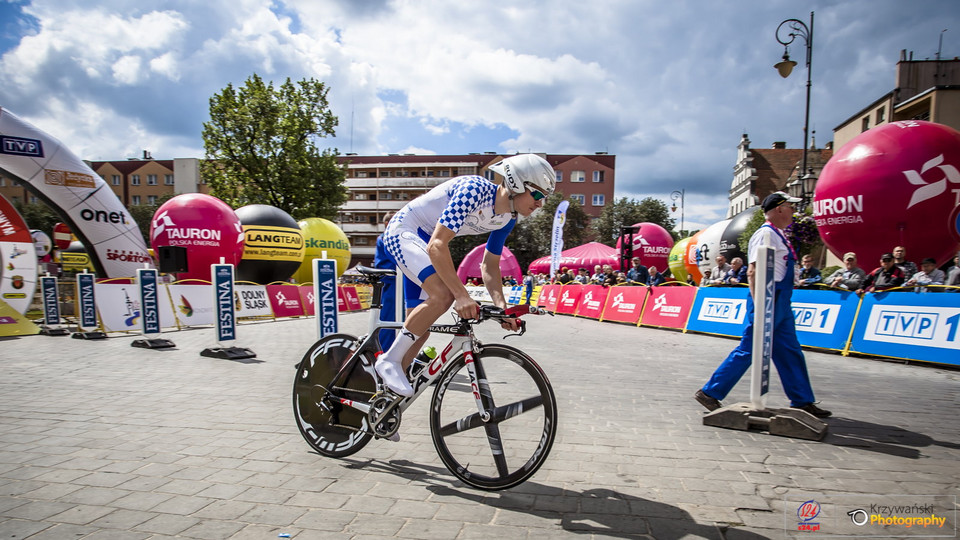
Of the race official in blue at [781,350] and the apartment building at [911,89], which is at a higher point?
the apartment building at [911,89]

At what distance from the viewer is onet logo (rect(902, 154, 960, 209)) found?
1230 centimetres

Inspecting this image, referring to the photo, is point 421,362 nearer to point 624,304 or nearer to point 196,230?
point 624,304

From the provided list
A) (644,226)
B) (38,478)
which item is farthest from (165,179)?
(38,478)

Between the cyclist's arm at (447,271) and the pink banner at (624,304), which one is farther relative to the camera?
the pink banner at (624,304)

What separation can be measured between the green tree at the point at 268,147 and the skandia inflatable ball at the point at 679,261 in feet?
78.9

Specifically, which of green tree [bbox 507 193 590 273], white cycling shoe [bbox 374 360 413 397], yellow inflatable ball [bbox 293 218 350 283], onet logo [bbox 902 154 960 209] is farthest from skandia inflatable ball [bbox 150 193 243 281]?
green tree [bbox 507 193 590 273]

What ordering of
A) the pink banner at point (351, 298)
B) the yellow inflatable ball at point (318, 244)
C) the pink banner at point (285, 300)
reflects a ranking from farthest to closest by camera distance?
the yellow inflatable ball at point (318, 244) < the pink banner at point (351, 298) < the pink banner at point (285, 300)

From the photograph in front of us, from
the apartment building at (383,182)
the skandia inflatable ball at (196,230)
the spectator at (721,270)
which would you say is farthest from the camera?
the apartment building at (383,182)

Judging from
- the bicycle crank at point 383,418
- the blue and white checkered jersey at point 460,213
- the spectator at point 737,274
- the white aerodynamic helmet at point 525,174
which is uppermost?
the white aerodynamic helmet at point 525,174

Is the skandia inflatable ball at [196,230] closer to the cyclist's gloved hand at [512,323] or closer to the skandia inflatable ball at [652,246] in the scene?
the cyclist's gloved hand at [512,323]

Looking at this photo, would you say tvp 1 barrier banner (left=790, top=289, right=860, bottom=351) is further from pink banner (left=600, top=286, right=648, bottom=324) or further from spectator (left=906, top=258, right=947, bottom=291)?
pink banner (left=600, top=286, right=648, bottom=324)

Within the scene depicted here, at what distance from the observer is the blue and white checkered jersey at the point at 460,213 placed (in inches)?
113

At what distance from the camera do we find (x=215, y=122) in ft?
109

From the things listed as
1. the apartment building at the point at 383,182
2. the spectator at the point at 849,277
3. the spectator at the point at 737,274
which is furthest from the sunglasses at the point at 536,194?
the apartment building at the point at 383,182
